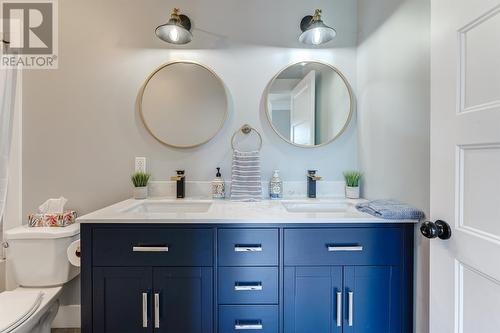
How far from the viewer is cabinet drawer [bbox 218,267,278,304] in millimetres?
1163

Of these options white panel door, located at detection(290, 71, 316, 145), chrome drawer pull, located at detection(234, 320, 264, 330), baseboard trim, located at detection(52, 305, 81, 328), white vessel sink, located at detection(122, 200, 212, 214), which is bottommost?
baseboard trim, located at detection(52, 305, 81, 328)

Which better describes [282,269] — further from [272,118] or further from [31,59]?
[31,59]

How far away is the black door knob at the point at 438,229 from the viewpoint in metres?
0.79

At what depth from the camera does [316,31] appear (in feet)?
5.28

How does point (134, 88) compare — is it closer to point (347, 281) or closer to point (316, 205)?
point (316, 205)

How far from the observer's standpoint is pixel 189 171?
1.78 metres

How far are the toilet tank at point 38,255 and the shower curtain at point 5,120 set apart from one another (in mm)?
331

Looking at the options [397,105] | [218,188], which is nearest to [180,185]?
[218,188]

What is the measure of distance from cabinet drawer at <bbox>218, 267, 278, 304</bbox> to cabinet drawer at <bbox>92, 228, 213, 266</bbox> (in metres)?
0.11

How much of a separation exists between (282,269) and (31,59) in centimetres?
213

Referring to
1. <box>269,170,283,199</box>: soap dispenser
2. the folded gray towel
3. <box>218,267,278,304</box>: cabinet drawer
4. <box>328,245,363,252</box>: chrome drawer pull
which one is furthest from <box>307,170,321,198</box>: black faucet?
<box>218,267,278,304</box>: cabinet drawer

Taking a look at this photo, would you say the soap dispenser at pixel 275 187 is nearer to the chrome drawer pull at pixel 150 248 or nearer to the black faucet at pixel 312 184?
the black faucet at pixel 312 184

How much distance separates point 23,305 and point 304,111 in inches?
75.9

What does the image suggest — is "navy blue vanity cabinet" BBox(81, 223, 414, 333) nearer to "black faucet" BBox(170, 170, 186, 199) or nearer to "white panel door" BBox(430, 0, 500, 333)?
"white panel door" BBox(430, 0, 500, 333)
